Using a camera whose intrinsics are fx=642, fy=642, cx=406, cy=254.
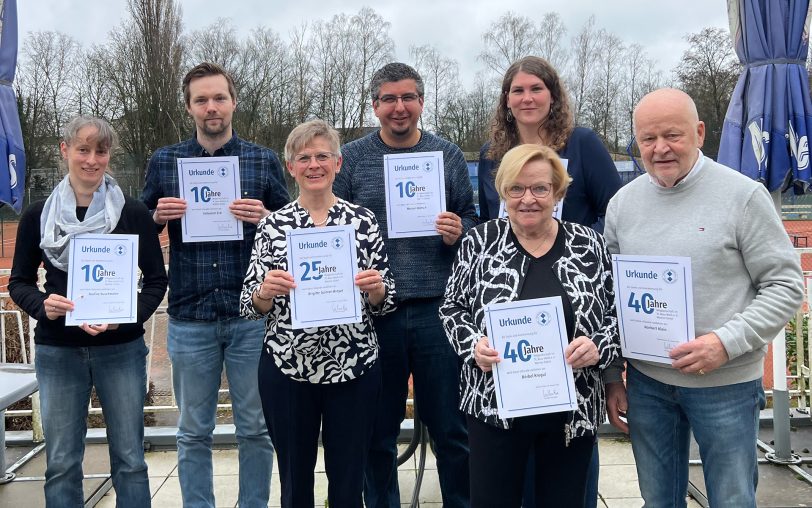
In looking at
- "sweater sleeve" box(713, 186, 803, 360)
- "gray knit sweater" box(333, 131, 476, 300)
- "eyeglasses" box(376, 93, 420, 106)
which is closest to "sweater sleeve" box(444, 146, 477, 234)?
"gray knit sweater" box(333, 131, 476, 300)

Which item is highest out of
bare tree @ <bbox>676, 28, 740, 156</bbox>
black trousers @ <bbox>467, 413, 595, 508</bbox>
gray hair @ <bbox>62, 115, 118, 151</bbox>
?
bare tree @ <bbox>676, 28, 740, 156</bbox>

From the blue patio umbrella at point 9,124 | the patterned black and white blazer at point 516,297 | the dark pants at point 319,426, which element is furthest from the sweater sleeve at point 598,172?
the blue patio umbrella at point 9,124

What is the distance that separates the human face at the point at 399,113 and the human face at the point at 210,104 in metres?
0.76

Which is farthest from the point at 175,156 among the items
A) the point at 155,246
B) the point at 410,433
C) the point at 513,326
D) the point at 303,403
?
the point at 410,433

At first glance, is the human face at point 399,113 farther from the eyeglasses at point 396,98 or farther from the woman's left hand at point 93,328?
the woman's left hand at point 93,328

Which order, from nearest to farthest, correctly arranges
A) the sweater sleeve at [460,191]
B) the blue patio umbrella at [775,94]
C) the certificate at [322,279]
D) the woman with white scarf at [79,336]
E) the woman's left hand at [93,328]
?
1. the certificate at [322,279]
2. the woman's left hand at [93,328]
3. the woman with white scarf at [79,336]
4. the sweater sleeve at [460,191]
5. the blue patio umbrella at [775,94]

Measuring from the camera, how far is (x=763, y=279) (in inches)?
89.4

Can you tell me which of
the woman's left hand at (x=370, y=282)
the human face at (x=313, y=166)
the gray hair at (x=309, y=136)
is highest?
the gray hair at (x=309, y=136)


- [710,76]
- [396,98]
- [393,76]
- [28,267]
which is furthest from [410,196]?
[710,76]

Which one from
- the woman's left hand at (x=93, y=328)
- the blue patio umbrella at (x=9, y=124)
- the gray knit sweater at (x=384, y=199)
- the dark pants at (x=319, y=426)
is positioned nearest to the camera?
the dark pants at (x=319, y=426)

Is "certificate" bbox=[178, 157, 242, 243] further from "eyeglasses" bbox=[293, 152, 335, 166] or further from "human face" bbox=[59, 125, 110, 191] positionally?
"eyeglasses" bbox=[293, 152, 335, 166]

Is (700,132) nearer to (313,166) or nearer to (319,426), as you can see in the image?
(313,166)

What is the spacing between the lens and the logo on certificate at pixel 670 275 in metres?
2.29

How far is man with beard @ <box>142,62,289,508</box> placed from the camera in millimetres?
3240
